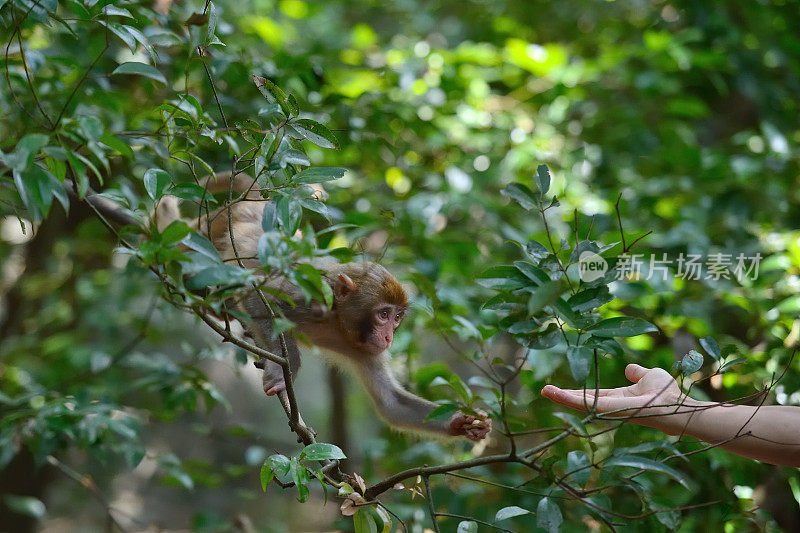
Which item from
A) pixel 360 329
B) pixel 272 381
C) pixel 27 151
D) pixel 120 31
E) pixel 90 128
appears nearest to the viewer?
pixel 27 151

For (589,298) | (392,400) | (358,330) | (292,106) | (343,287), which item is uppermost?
(292,106)

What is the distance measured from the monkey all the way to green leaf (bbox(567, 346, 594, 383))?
2.29ft

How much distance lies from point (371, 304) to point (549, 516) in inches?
51.8

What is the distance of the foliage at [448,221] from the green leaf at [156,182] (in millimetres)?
12

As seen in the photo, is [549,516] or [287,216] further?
[549,516]

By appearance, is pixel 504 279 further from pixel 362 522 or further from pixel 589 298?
pixel 362 522

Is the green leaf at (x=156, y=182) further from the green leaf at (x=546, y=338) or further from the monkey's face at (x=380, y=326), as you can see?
the monkey's face at (x=380, y=326)

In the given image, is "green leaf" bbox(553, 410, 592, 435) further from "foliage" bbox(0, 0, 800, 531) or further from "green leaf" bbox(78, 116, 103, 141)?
"green leaf" bbox(78, 116, 103, 141)

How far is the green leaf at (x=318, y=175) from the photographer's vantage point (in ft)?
6.39

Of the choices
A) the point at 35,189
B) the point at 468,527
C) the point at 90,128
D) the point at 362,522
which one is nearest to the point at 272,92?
the point at 90,128

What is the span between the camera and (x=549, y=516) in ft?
6.72

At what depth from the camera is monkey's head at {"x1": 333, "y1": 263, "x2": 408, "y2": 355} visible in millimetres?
3090

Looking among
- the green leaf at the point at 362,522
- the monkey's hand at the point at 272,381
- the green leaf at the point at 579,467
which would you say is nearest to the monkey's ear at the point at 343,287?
the monkey's hand at the point at 272,381

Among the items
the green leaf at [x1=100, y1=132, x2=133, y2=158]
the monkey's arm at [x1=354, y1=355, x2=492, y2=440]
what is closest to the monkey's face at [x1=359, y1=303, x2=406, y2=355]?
the monkey's arm at [x1=354, y1=355, x2=492, y2=440]
